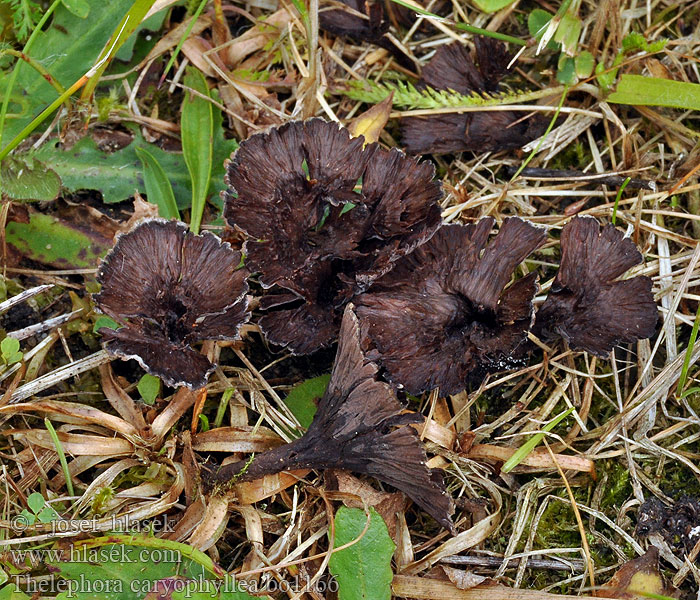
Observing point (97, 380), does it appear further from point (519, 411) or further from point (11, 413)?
point (519, 411)

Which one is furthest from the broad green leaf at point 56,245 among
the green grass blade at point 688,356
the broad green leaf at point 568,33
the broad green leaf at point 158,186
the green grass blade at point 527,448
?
the green grass blade at point 688,356

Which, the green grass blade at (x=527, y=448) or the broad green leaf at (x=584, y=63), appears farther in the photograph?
the broad green leaf at (x=584, y=63)

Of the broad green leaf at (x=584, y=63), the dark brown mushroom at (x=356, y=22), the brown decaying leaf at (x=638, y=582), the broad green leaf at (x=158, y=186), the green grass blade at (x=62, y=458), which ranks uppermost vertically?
the dark brown mushroom at (x=356, y=22)

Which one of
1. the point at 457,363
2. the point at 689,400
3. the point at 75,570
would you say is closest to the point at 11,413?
the point at 75,570

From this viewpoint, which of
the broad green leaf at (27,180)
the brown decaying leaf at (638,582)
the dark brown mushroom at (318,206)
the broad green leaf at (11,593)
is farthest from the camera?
the broad green leaf at (27,180)

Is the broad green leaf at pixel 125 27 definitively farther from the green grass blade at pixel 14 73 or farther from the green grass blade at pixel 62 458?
the green grass blade at pixel 62 458

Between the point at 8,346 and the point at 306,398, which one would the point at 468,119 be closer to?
the point at 306,398
